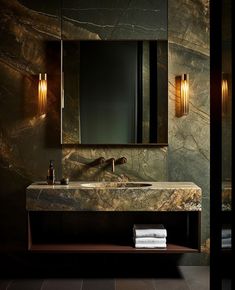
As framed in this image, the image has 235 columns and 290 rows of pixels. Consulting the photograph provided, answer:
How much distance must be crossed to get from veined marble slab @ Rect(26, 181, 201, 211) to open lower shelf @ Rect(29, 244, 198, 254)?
33cm

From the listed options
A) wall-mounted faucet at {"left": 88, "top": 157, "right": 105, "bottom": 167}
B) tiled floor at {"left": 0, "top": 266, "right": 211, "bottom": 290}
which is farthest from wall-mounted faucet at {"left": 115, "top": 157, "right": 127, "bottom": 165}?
tiled floor at {"left": 0, "top": 266, "right": 211, "bottom": 290}

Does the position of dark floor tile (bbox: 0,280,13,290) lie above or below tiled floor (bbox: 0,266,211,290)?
below

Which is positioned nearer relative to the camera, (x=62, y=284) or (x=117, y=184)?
(x=62, y=284)

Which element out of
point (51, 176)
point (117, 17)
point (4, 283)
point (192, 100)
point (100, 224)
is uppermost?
point (117, 17)

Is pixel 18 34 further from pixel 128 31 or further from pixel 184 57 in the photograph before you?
pixel 184 57

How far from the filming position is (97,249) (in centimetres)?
359

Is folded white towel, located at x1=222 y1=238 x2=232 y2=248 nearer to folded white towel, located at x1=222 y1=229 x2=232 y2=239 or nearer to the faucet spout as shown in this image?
folded white towel, located at x1=222 y1=229 x2=232 y2=239

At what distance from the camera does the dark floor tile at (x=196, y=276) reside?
3.53 m

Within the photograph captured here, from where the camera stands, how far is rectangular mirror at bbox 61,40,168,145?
396 cm

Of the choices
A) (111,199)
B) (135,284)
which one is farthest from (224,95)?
(135,284)

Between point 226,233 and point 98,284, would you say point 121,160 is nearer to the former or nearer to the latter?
point 98,284

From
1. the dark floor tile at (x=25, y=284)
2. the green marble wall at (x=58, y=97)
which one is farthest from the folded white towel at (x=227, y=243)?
the green marble wall at (x=58, y=97)

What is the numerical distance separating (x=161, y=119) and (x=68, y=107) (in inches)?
32.5

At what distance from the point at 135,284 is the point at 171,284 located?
0.28 metres
